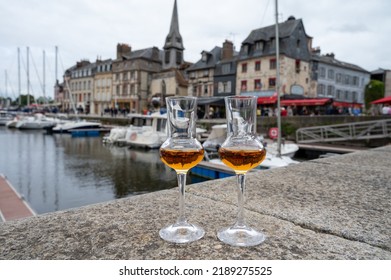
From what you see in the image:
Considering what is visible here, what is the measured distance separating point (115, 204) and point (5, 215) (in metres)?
5.92

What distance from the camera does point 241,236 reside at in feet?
3.54

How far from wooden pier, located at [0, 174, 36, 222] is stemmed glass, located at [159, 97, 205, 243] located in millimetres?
5668

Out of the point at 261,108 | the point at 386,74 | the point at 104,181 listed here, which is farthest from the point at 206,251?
the point at 386,74

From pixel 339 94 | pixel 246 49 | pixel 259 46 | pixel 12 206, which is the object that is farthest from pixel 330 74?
pixel 12 206

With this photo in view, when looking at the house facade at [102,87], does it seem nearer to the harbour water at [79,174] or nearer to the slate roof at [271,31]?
the slate roof at [271,31]

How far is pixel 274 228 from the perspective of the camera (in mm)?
1236

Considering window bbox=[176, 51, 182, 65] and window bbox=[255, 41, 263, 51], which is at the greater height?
window bbox=[176, 51, 182, 65]

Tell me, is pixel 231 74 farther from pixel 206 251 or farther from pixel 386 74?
pixel 206 251

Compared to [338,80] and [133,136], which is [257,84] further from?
[133,136]

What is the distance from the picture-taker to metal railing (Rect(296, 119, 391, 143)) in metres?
16.1

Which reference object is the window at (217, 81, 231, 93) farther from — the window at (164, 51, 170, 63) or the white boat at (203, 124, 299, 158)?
the white boat at (203, 124, 299, 158)

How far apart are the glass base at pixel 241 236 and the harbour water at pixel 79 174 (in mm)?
9058

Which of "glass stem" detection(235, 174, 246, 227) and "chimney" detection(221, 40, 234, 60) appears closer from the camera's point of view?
"glass stem" detection(235, 174, 246, 227)

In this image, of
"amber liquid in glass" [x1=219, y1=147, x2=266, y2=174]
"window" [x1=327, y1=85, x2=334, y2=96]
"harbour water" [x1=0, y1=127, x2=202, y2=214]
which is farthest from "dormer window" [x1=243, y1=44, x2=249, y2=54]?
"amber liquid in glass" [x1=219, y1=147, x2=266, y2=174]
